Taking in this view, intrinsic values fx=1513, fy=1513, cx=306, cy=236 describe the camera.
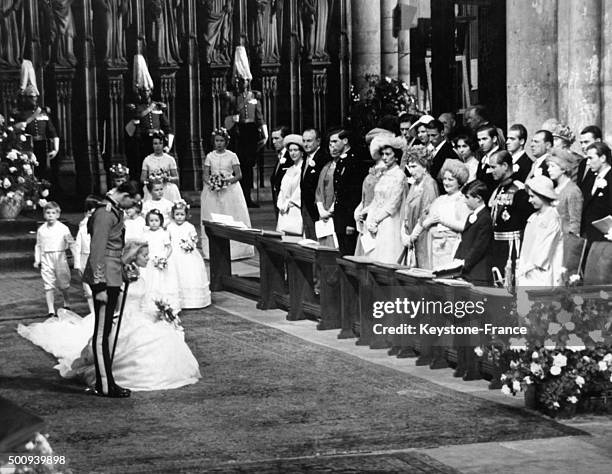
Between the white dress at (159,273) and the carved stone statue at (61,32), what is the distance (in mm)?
10025

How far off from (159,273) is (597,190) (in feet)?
16.9

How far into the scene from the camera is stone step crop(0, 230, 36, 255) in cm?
2003

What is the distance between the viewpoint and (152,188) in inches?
688

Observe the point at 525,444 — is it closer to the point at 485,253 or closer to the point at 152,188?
the point at 485,253

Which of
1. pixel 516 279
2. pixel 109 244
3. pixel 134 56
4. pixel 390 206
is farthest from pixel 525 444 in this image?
pixel 134 56

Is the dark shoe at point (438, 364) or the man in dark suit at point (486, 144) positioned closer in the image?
the dark shoe at point (438, 364)

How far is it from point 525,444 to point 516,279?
8.46ft

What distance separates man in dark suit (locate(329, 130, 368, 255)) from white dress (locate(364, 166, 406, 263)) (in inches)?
41.2

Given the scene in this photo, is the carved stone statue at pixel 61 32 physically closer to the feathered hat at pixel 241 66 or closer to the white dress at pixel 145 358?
the feathered hat at pixel 241 66

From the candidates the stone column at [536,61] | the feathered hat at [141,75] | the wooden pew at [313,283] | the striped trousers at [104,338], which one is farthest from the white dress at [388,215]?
the feathered hat at [141,75]

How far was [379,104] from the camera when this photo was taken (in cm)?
2503

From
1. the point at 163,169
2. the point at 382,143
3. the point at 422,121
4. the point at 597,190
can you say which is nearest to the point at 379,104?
the point at 163,169

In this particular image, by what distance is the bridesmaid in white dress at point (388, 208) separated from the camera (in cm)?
1482

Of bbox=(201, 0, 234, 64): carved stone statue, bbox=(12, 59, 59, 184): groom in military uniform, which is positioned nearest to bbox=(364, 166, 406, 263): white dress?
bbox=(12, 59, 59, 184): groom in military uniform
